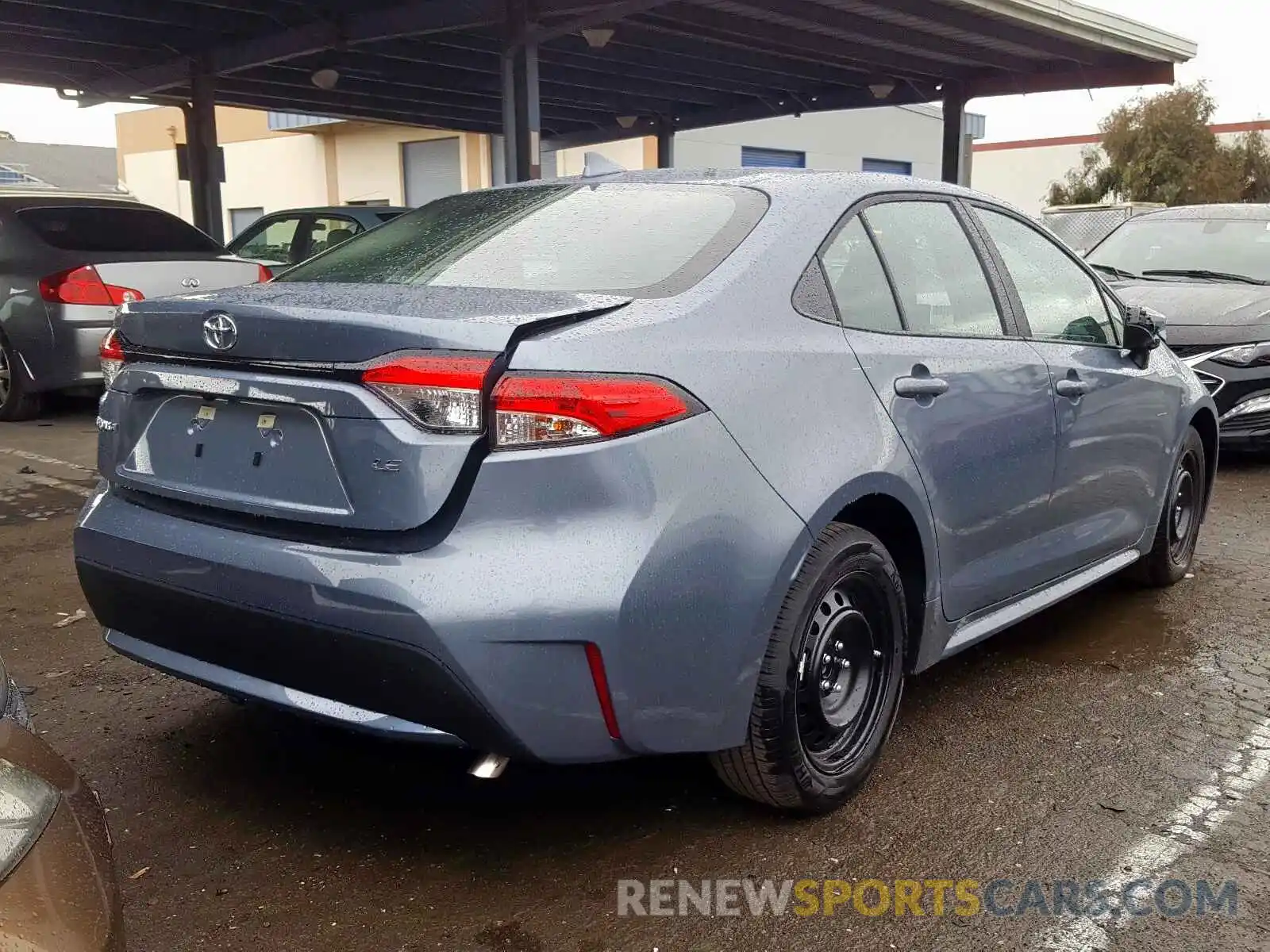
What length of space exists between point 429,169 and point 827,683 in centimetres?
2455

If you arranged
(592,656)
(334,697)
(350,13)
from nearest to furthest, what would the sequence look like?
(592,656) < (334,697) < (350,13)

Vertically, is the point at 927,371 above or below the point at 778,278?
below

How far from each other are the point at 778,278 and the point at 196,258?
6.55 metres

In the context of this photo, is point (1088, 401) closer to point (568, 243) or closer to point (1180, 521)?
point (1180, 521)

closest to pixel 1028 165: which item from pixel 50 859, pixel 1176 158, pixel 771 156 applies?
pixel 1176 158

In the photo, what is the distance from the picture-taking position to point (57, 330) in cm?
797

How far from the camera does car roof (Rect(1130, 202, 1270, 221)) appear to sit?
8547 mm

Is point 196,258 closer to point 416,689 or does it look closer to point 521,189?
point 521,189

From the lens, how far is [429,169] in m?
26.0

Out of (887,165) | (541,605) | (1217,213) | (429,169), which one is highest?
(887,165)

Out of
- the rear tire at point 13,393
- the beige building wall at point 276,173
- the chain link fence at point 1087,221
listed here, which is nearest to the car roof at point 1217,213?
the rear tire at point 13,393

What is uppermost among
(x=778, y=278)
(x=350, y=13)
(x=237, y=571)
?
(x=350, y=13)

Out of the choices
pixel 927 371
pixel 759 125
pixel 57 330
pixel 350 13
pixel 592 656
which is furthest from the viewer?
pixel 759 125

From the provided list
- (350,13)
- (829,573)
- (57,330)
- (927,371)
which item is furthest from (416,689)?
(350,13)
